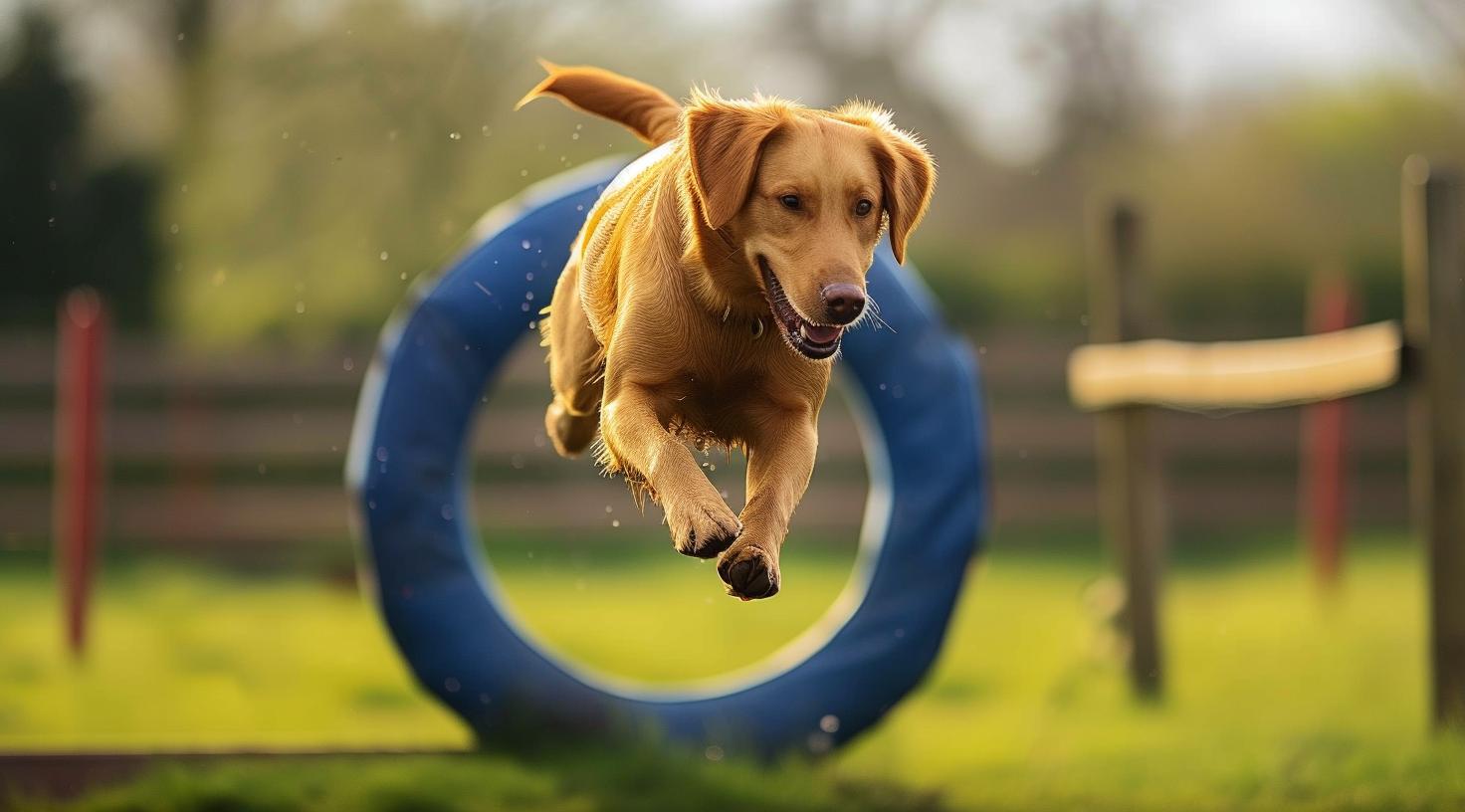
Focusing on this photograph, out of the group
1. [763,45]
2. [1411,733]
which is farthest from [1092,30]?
[1411,733]

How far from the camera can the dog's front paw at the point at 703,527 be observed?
6.73ft

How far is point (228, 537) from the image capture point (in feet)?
34.7

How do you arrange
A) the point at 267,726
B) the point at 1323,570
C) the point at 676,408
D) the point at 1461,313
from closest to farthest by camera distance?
the point at 676,408 < the point at 1461,313 < the point at 267,726 < the point at 1323,570

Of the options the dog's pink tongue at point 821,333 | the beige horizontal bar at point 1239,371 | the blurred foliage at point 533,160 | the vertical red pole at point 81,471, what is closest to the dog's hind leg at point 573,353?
the dog's pink tongue at point 821,333

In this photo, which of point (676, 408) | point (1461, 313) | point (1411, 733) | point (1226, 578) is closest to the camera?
point (676, 408)

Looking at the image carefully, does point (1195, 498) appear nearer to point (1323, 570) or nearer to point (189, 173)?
point (1323, 570)

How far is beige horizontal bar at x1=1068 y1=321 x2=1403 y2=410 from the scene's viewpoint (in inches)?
188

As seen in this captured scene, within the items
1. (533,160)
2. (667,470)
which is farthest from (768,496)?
(533,160)

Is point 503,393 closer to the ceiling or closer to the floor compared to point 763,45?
closer to the floor

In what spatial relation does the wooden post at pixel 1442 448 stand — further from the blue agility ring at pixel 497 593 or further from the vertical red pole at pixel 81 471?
the vertical red pole at pixel 81 471

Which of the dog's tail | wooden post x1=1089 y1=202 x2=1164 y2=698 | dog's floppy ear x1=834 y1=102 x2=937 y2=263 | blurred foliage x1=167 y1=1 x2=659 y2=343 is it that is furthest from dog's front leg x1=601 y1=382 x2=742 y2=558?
blurred foliage x1=167 y1=1 x2=659 y2=343

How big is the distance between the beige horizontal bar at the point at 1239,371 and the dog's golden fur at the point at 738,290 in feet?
9.71

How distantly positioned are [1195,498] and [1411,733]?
6395 millimetres

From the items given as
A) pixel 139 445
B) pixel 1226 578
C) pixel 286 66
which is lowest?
pixel 1226 578
